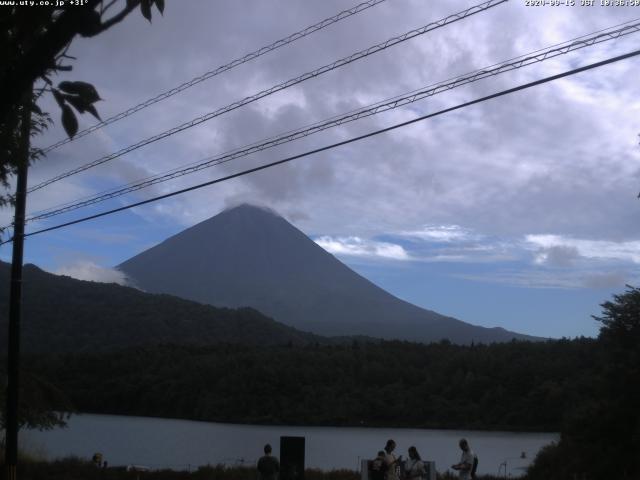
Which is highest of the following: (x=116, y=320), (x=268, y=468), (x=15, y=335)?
(x=116, y=320)

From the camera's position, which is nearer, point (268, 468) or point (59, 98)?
point (59, 98)

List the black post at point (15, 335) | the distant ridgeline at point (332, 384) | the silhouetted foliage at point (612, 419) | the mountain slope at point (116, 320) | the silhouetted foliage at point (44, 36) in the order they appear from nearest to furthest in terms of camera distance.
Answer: the silhouetted foliage at point (44, 36) → the black post at point (15, 335) → the silhouetted foliage at point (612, 419) → the distant ridgeline at point (332, 384) → the mountain slope at point (116, 320)

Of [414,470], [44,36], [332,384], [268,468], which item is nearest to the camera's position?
[44,36]

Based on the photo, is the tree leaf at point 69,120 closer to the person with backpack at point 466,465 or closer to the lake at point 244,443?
the person with backpack at point 466,465

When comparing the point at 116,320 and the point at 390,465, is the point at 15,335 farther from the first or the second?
the point at 116,320

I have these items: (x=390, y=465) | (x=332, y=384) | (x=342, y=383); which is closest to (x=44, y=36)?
(x=390, y=465)

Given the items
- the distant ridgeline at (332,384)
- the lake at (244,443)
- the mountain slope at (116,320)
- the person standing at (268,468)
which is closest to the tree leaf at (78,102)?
the person standing at (268,468)
